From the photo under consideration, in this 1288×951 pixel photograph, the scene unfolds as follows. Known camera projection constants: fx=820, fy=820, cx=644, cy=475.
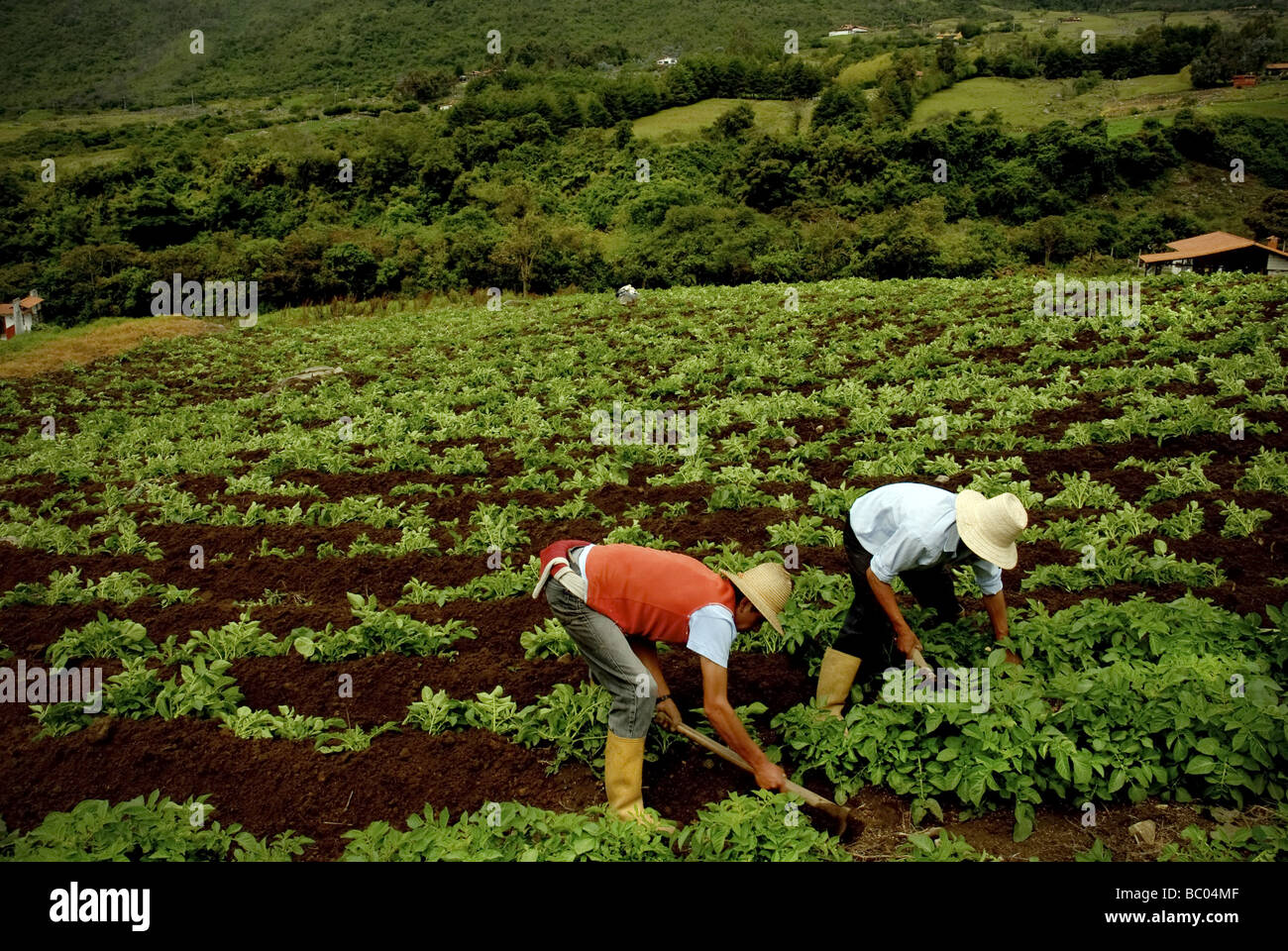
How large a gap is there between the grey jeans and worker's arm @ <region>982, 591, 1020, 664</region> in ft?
7.32

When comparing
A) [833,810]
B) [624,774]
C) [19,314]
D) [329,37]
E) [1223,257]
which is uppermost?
[329,37]

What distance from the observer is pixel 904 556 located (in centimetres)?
480

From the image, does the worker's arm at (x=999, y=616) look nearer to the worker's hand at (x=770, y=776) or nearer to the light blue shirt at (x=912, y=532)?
the light blue shirt at (x=912, y=532)

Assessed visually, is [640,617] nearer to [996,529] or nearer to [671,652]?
[671,652]

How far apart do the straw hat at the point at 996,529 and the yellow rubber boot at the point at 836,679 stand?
40.6 inches

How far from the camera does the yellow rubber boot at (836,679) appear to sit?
16.6ft

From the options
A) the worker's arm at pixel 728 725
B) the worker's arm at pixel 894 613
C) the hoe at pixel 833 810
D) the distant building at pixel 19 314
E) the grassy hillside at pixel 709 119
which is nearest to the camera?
the worker's arm at pixel 728 725

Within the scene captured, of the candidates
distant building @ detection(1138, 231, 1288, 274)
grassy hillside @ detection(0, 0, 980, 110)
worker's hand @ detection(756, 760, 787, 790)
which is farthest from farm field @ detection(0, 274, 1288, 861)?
grassy hillside @ detection(0, 0, 980, 110)

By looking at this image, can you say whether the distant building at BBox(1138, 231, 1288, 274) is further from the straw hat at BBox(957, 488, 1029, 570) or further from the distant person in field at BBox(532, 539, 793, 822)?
the distant person in field at BBox(532, 539, 793, 822)

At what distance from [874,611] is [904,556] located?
0.42 meters

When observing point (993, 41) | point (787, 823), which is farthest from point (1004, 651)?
point (993, 41)

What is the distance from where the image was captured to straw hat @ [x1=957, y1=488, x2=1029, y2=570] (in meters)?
4.61

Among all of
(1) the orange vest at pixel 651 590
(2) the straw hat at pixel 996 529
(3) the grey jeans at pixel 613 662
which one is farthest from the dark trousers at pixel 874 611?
(3) the grey jeans at pixel 613 662

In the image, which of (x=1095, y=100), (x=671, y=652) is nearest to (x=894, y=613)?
(x=671, y=652)
